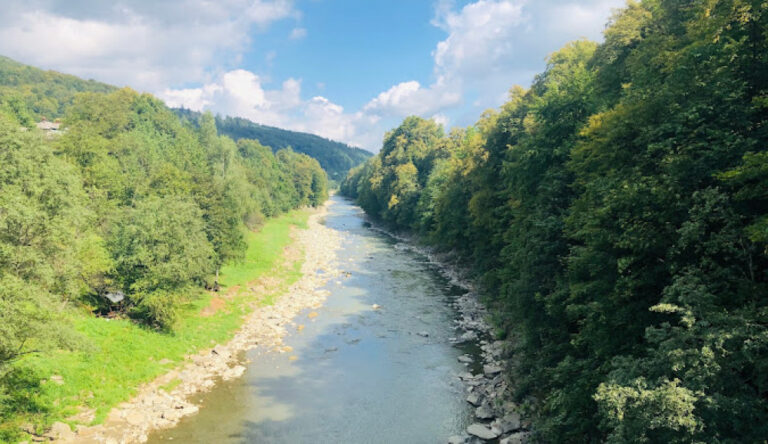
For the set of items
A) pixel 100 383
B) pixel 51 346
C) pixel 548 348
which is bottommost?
pixel 100 383

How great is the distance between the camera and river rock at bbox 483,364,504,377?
25703mm

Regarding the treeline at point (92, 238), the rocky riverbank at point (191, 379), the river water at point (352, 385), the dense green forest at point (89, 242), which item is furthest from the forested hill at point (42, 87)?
the river water at point (352, 385)

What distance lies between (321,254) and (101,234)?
32792 millimetres

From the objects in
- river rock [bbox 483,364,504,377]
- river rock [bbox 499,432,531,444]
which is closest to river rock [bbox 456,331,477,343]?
river rock [bbox 483,364,504,377]

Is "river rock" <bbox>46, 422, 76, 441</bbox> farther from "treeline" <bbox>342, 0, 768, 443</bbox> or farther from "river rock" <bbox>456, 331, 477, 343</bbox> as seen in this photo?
"river rock" <bbox>456, 331, 477, 343</bbox>

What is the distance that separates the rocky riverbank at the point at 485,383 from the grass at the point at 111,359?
1773 centimetres

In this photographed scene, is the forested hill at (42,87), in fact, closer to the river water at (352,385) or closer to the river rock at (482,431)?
Result: the river water at (352,385)

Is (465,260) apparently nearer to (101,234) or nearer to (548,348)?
(548,348)

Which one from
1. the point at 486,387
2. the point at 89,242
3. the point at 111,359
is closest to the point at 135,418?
the point at 111,359

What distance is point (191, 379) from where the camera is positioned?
25.7 metres

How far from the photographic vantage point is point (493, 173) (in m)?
41.4

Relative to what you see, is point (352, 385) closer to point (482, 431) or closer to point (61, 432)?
point (482, 431)

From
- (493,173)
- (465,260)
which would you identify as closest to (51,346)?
(493,173)

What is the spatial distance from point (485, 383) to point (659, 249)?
14.2 meters
